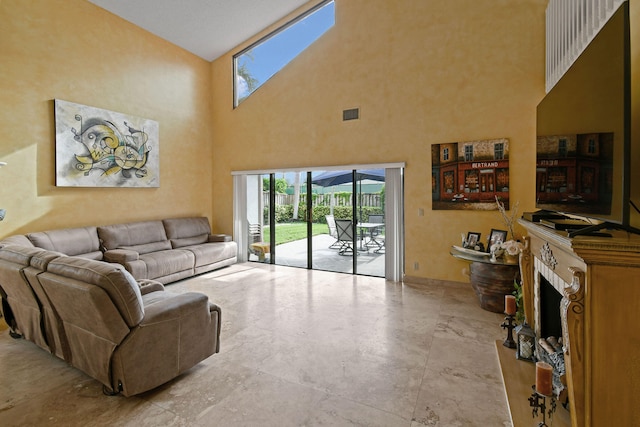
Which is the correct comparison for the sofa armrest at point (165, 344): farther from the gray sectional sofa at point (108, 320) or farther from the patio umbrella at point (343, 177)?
the patio umbrella at point (343, 177)

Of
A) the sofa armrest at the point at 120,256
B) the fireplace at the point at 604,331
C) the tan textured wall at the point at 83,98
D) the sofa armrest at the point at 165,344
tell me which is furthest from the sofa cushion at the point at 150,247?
the fireplace at the point at 604,331

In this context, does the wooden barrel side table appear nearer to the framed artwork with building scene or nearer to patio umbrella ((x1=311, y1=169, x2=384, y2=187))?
the framed artwork with building scene

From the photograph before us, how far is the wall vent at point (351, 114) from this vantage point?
5.59 meters

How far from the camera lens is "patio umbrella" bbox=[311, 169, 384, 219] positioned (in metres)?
5.52

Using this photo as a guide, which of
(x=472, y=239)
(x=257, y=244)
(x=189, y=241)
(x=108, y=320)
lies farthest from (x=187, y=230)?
(x=472, y=239)

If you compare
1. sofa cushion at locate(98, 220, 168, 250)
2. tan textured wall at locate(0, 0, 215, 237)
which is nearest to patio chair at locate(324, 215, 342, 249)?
tan textured wall at locate(0, 0, 215, 237)

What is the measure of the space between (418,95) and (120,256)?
17.1ft

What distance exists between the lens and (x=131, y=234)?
5355 mm

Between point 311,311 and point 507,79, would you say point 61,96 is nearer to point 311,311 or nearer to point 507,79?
point 311,311

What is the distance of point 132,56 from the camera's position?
555 centimetres

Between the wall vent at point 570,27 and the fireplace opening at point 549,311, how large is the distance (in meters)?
2.03

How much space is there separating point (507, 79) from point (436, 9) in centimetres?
159

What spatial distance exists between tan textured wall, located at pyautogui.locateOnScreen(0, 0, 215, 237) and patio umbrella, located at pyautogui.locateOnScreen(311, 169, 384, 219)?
9.32ft

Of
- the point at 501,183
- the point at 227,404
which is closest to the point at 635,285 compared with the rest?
the point at 227,404
